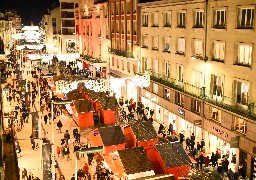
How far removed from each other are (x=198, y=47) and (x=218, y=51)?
3347 millimetres

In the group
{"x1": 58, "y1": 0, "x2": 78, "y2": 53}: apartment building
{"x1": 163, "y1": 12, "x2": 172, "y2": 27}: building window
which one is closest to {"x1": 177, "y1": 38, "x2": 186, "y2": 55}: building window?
{"x1": 163, "y1": 12, "x2": 172, "y2": 27}: building window

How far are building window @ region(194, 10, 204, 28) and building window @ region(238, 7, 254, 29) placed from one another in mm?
5536

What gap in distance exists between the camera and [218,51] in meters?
31.0

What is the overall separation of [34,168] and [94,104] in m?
13.7

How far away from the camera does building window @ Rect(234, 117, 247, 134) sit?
26.7 m

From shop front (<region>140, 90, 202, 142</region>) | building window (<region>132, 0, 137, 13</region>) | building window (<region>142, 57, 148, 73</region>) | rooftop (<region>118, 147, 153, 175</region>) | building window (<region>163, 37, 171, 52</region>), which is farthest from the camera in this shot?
building window (<region>132, 0, 137, 13</region>)

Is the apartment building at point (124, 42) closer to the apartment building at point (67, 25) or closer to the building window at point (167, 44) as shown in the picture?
the building window at point (167, 44)

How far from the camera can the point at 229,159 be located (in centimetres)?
2905

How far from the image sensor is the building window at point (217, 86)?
30442 mm

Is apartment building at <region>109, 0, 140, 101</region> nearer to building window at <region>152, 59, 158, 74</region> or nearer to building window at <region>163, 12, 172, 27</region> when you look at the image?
building window at <region>152, 59, 158, 74</region>

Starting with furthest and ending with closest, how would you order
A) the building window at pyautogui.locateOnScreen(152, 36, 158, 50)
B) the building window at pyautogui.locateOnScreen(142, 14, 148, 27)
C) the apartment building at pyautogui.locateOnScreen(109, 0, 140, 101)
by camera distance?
the apartment building at pyautogui.locateOnScreen(109, 0, 140, 101) → the building window at pyautogui.locateOnScreen(142, 14, 148, 27) → the building window at pyautogui.locateOnScreen(152, 36, 158, 50)

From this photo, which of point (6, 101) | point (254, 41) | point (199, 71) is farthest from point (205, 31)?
point (6, 101)

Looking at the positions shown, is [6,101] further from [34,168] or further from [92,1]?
[92,1]

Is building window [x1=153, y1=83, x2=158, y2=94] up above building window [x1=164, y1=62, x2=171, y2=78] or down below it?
below
